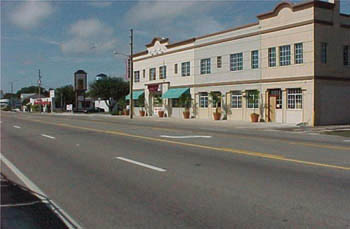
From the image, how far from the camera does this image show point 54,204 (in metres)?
6.77

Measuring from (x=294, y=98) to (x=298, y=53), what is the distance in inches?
132

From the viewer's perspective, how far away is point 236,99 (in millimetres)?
37000

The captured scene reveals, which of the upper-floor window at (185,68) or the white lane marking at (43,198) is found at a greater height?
the upper-floor window at (185,68)

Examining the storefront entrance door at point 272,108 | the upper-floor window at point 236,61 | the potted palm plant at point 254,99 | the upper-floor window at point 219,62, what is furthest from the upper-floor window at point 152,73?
the storefront entrance door at point 272,108

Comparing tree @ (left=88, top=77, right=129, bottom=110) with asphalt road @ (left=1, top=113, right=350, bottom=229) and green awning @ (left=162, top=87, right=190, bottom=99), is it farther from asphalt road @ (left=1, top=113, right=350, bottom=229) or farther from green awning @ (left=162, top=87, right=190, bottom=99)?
asphalt road @ (left=1, top=113, right=350, bottom=229)

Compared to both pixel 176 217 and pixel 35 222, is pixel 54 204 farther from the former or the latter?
pixel 176 217

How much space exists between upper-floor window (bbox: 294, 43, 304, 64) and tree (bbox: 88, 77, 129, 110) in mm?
54311

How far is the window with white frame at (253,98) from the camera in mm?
33975

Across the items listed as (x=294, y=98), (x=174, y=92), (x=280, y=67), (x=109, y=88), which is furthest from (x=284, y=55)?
(x=109, y=88)

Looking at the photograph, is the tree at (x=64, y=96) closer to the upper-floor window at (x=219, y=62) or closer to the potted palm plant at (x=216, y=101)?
the upper-floor window at (x=219, y=62)

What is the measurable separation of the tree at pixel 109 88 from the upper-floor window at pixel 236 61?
4687cm

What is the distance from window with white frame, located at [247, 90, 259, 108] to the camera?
111 feet

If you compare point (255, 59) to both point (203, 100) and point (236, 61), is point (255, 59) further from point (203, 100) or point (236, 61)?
point (203, 100)

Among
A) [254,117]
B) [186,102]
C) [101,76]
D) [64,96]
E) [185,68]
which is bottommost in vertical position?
[254,117]
